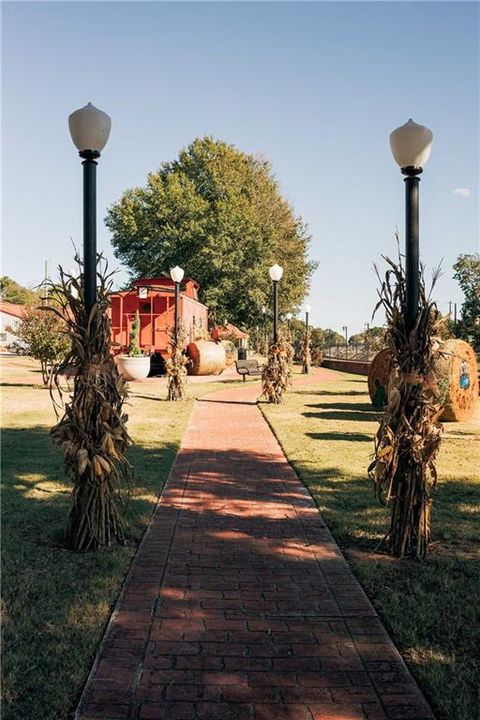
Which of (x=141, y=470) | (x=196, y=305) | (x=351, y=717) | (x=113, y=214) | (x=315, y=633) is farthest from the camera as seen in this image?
(x=113, y=214)

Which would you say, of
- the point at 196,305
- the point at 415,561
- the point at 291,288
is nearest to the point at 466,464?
the point at 415,561

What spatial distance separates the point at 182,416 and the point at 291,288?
31.0m

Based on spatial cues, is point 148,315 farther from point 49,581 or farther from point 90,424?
point 49,581

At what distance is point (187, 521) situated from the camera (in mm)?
5281

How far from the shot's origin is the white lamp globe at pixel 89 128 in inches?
178

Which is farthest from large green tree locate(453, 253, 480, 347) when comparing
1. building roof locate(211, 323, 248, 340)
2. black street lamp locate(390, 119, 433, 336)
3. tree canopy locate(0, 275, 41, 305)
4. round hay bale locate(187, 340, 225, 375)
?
tree canopy locate(0, 275, 41, 305)

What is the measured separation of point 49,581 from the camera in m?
3.88

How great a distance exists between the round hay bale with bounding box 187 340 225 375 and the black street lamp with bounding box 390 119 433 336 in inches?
732

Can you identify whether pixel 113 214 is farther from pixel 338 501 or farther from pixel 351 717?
pixel 351 717

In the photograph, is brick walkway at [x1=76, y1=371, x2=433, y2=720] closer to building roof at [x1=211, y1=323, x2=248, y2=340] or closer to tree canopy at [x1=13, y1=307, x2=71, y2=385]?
tree canopy at [x1=13, y1=307, x2=71, y2=385]

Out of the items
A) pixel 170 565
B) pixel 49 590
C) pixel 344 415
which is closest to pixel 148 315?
pixel 344 415

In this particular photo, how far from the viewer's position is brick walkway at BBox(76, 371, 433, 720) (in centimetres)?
262

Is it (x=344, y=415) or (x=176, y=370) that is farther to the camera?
(x=176, y=370)

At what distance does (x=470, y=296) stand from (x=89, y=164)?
17.6m
